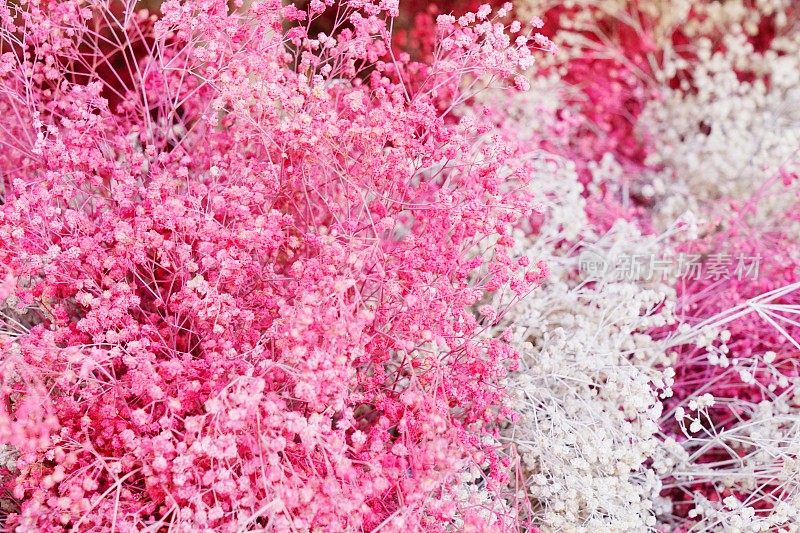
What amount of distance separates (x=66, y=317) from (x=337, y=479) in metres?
0.64

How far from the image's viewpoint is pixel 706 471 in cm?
180

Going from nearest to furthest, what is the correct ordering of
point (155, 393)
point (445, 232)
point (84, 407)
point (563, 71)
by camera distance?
1. point (155, 393)
2. point (84, 407)
3. point (445, 232)
4. point (563, 71)

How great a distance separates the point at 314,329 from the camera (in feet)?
4.01

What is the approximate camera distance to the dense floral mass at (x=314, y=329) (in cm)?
125

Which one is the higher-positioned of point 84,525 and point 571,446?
point 84,525

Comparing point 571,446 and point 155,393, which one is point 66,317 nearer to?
point 155,393

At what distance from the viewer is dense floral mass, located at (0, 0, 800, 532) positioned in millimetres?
1255

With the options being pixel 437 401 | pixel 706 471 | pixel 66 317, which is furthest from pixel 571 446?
pixel 66 317
